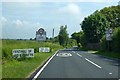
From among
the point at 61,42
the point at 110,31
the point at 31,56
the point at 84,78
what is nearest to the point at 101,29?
the point at 110,31

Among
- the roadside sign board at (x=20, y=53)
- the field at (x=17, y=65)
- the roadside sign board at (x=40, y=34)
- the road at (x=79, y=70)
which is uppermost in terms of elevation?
the roadside sign board at (x=40, y=34)

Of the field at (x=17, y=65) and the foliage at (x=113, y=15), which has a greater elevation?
the foliage at (x=113, y=15)

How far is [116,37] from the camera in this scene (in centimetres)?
2481

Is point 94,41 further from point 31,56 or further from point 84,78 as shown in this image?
point 84,78

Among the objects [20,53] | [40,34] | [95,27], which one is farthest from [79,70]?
[95,27]

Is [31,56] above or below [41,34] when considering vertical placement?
below

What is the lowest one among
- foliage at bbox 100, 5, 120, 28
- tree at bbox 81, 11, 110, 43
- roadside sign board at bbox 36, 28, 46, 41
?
roadside sign board at bbox 36, 28, 46, 41

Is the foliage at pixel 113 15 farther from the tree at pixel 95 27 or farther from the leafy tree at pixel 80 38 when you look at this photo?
the leafy tree at pixel 80 38

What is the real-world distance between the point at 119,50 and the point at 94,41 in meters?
26.8

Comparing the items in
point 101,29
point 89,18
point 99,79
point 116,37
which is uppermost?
point 89,18

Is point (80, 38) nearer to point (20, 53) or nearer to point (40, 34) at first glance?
point (40, 34)

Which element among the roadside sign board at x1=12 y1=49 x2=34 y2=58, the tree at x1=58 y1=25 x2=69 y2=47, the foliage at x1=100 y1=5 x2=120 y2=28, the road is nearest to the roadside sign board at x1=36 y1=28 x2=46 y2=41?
the roadside sign board at x1=12 y1=49 x2=34 y2=58

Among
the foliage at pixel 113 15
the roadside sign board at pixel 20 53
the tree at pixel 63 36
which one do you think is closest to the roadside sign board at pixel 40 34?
the roadside sign board at pixel 20 53

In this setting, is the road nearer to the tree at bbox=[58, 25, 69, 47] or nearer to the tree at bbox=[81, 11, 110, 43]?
the tree at bbox=[81, 11, 110, 43]
